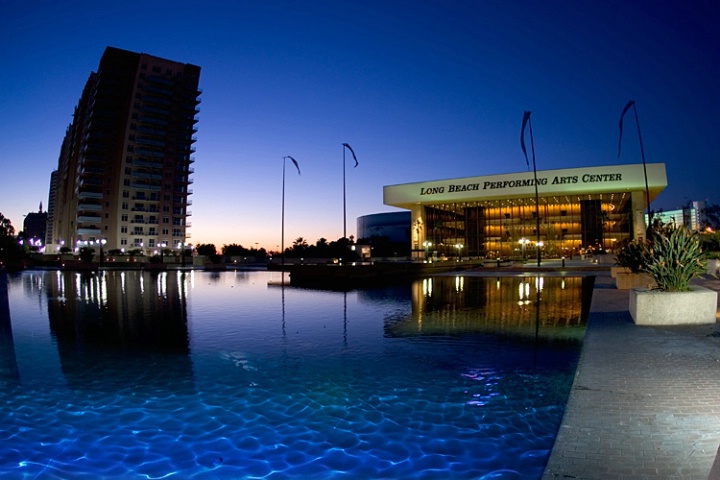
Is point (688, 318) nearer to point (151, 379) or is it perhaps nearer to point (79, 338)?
point (151, 379)

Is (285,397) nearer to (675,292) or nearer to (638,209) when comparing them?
(675,292)

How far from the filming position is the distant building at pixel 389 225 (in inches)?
5630

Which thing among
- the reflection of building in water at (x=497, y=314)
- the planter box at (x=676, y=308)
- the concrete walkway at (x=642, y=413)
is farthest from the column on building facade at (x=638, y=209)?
the concrete walkway at (x=642, y=413)

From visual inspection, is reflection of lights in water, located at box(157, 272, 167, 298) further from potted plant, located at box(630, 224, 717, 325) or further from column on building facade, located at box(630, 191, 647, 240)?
column on building facade, located at box(630, 191, 647, 240)

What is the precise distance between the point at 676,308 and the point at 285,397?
836 cm

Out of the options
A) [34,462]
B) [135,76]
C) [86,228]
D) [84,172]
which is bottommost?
[34,462]

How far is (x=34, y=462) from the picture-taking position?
14.3 feet

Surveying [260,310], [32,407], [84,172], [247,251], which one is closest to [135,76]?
[84,172]

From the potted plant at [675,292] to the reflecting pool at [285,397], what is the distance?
1.40 metres

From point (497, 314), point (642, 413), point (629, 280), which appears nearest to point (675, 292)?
point (497, 314)

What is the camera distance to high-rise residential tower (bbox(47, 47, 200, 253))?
112 metres

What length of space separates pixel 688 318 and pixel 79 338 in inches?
493

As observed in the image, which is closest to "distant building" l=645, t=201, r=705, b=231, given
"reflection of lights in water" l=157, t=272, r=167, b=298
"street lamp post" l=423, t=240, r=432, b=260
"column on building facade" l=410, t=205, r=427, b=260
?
"reflection of lights in water" l=157, t=272, r=167, b=298

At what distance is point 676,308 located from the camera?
9.83 m
